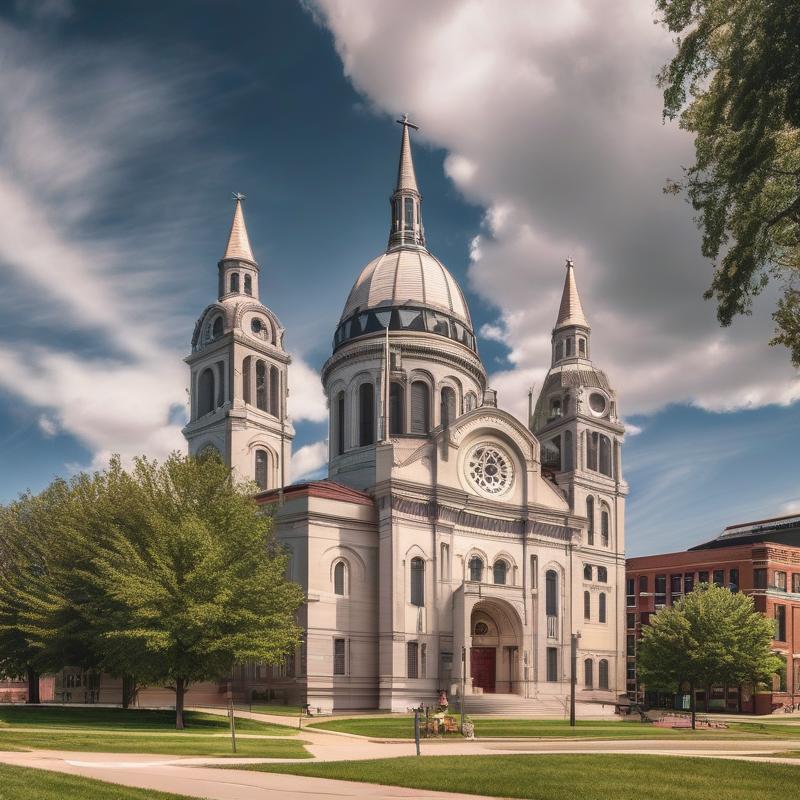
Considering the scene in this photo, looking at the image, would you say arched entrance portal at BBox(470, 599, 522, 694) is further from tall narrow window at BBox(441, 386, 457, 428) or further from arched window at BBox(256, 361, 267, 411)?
arched window at BBox(256, 361, 267, 411)

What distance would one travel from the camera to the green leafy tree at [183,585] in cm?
3894

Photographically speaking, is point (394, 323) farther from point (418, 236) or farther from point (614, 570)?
point (614, 570)

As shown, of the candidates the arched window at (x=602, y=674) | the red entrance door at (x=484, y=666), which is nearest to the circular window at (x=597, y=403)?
the arched window at (x=602, y=674)

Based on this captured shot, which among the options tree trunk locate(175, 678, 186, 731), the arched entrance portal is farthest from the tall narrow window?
tree trunk locate(175, 678, 186, 731)

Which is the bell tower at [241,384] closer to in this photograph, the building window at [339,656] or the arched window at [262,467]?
the arched window at [262,467]

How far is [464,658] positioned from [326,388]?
27.3m

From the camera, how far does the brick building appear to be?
252ft

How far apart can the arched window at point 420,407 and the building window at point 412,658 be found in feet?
55.3

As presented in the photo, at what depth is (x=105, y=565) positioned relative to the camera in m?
40.8

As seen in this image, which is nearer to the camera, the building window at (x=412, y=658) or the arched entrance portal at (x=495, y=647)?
the building window at (x=412, y=658)

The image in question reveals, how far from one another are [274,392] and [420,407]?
1081cm

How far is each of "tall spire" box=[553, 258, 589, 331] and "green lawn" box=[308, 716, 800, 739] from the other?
37005 mm

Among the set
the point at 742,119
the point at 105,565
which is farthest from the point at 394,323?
the point at 742,119

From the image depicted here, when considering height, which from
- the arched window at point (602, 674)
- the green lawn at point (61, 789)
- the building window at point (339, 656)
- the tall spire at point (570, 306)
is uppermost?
the tall spire at point (570, 306)
